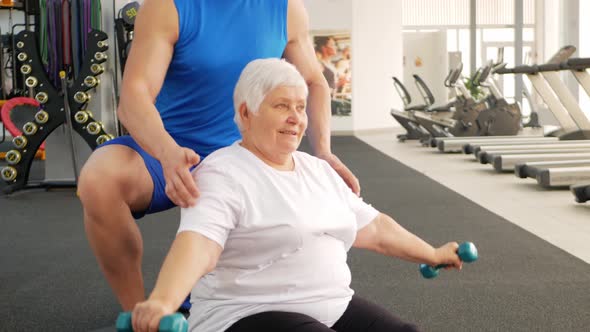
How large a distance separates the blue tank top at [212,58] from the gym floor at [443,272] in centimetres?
80

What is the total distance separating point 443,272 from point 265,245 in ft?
5.73

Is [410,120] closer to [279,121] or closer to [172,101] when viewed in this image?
[172,101]

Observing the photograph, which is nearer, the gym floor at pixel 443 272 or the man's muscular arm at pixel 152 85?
the man's muscular arm at pixel 152 85

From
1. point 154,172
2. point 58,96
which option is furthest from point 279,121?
point 58,96

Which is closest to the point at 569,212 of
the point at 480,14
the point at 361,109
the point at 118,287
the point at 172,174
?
the point at 118,287

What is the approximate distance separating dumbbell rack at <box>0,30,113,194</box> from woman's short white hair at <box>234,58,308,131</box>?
4257 mm

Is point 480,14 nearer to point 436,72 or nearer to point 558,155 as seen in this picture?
point 436,72

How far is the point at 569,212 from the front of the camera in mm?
4387

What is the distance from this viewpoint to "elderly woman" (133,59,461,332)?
1.37 m

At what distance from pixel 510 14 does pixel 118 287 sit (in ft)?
58.5

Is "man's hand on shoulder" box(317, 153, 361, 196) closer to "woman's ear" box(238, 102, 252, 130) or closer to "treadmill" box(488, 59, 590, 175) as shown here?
"woman's ear" box(238, 102, 252, 130)

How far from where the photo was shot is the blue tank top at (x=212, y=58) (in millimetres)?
1785

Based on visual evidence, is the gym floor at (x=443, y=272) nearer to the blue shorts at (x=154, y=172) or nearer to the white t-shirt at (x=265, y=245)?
the blue shorts at (x=154, y=172)

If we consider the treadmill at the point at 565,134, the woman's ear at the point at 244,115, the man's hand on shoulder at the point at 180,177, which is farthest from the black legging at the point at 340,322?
the treadmill at the point at 565,134
